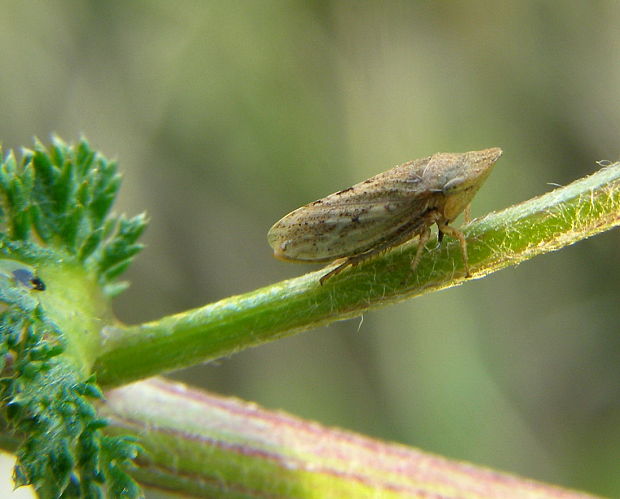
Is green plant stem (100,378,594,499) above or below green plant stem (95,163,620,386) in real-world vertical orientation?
below

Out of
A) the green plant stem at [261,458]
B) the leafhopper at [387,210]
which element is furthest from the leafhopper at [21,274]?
the leafhopper at [387,210]

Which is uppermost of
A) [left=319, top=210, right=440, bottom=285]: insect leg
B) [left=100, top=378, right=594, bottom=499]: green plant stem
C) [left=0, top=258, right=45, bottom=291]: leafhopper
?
[left=0, top=258, right=45, bottom=291]: leafhopper

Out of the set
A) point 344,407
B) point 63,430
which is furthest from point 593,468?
point 63,430

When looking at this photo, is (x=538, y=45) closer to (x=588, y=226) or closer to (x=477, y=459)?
(x=477, y=459)

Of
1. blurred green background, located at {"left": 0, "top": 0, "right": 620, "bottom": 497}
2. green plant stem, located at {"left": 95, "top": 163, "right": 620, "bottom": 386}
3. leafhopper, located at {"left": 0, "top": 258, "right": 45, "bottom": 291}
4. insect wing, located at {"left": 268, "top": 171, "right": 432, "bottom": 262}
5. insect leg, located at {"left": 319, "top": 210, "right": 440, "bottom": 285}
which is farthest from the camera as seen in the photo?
blurred green background, located at {"left": 0, "top": 0, "right": 620, "bottom": 497}

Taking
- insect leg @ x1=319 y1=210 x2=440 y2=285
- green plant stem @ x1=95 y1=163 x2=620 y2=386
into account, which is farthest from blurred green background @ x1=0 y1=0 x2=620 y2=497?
green plant stem @ x1=95 y1=163 x2=620 y2=386

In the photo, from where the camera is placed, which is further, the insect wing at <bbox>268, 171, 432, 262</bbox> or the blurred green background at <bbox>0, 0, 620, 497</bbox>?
the blurred green background at <bbox>0, 0, 620, 497</bbox>

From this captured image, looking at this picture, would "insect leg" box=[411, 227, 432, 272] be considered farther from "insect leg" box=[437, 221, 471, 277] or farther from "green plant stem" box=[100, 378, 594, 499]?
"green plant stem" box=[100, 378, 594, 499]
